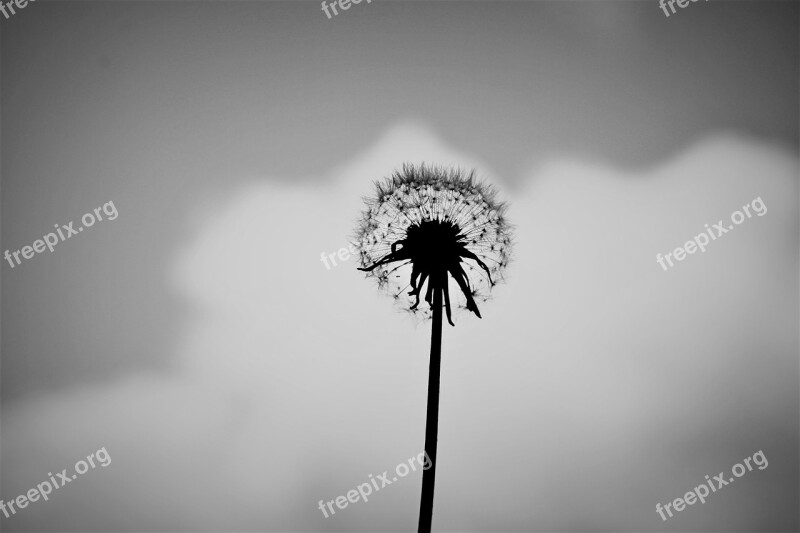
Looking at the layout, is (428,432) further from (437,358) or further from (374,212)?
(374,212)

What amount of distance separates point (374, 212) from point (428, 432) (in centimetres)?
498

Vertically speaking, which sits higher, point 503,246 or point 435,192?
point 435,192

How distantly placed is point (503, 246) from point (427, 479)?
530cm

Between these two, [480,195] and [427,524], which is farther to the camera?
[480,195]

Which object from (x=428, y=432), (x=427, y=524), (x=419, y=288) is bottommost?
(x=427, y=524)

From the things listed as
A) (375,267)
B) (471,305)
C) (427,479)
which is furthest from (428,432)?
(375,267)

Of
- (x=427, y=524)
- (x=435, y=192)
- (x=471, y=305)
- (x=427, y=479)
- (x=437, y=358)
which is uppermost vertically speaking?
(x=435, y=192)

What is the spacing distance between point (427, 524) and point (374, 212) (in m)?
6.76

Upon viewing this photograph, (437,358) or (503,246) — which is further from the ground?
(503,246)

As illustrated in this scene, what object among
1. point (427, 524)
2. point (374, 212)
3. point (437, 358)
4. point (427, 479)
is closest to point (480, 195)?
point (374, 212)

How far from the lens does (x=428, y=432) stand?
1096 centimetres

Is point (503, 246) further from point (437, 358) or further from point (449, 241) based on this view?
point (437, 358)

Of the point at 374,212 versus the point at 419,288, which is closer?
the point at 419,288

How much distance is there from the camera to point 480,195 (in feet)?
40.4
